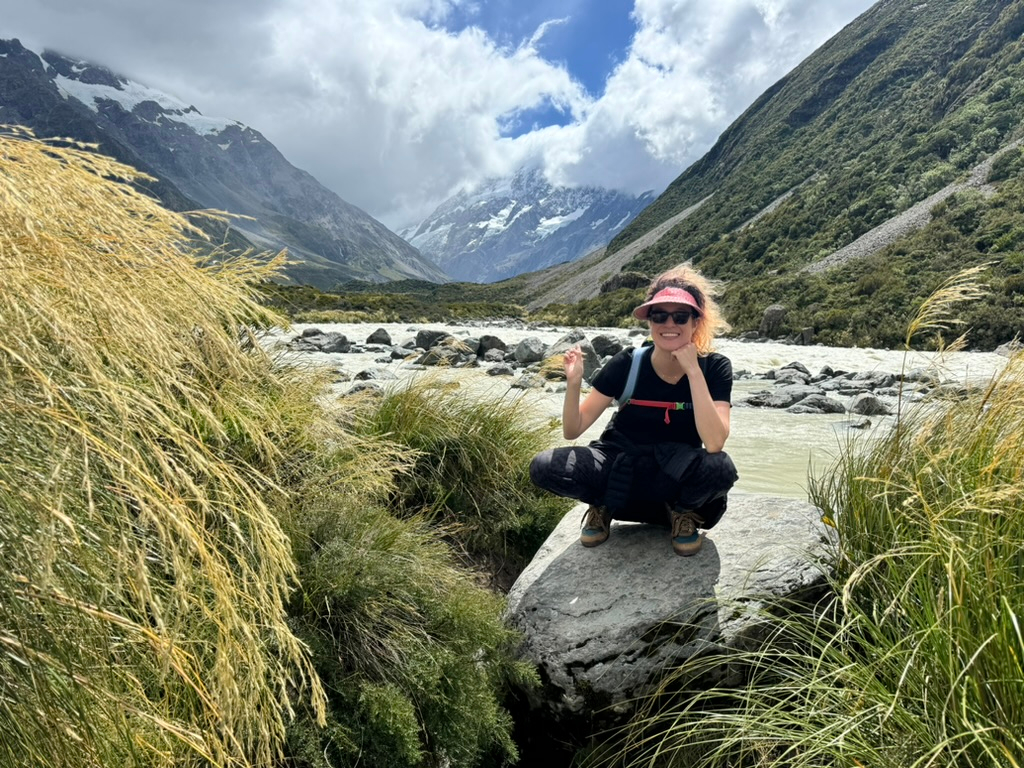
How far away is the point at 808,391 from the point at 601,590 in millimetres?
11133

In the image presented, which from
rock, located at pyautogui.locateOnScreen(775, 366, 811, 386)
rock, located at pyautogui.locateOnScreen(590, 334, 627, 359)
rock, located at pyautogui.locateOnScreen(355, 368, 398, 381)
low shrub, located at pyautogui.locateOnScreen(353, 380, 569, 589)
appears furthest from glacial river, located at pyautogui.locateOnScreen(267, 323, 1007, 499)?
rock, located at pyautogui.locateOnScreen(590, 334, 627, 359)

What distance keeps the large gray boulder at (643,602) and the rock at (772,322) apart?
25417mm

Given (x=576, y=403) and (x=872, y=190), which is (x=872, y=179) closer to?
(x=872, y=190)

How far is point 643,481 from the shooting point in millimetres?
3168

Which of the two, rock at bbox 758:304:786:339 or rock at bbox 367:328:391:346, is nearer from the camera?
rock at bbox 367:328:391:346

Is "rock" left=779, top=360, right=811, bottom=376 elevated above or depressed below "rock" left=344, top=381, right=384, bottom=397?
below

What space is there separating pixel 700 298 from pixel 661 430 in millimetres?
706

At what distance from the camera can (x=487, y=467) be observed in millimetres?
4180

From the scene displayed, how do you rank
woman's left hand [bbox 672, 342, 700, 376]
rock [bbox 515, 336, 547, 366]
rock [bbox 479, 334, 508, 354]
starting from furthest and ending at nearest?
rock [bbox 479, 334, 508, 354]
rock [bbox 515, 336, 547, 366]
woman's left hand [bbox 672, 342, 700, 376]

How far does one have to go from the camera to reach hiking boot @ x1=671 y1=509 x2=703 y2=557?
306 cm

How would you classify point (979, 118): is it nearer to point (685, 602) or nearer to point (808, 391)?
point (808, 391)

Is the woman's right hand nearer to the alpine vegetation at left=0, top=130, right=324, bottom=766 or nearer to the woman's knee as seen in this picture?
the woman's knee

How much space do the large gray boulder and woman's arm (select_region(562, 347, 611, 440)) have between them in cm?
67

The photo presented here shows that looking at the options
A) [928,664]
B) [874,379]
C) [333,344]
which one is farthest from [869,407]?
[333,344]
